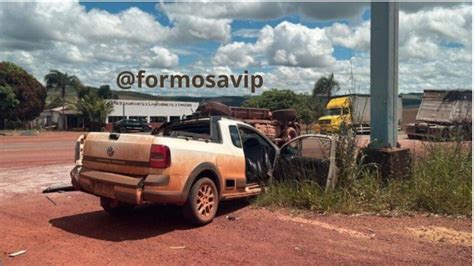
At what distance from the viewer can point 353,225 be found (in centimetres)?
680

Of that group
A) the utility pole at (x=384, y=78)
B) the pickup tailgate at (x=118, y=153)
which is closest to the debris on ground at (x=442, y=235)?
the utility pole at (x=384, y=78)

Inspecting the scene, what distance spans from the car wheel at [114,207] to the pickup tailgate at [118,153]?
671 mm

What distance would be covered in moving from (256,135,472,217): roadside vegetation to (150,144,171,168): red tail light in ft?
7.65

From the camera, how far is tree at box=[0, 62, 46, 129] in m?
54.6

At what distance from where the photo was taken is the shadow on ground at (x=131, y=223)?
6.57 metres

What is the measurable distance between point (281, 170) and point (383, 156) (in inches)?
69.2

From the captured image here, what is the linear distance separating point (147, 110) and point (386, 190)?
65152 millimetres

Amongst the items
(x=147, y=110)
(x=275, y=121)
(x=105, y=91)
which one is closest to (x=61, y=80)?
(x=105, y=91)

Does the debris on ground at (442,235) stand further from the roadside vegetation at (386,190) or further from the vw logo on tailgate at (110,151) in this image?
the vw logo on tailgate at (110,151)

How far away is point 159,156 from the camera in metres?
6.36

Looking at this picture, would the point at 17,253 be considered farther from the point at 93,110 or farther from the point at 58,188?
the point at 93,110

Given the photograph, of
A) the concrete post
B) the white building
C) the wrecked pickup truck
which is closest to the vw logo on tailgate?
the wrecked pickup truck

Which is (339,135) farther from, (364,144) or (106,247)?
(106,247)

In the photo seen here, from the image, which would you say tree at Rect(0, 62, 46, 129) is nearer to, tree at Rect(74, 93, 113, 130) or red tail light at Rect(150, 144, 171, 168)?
tree at Rect(74, 93, 113, 130)
